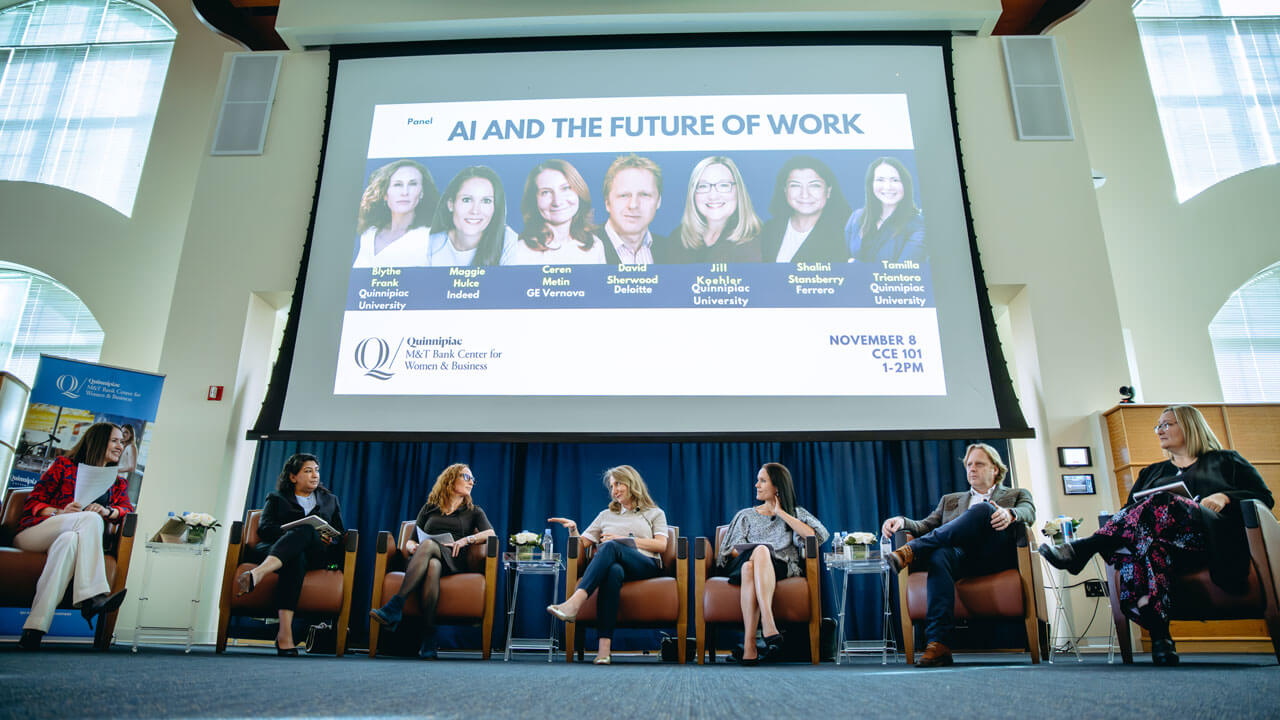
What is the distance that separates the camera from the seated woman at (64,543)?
125 inches

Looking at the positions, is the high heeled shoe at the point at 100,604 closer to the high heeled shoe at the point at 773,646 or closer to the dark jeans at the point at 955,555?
the high heeled shoe at the point at 773,646

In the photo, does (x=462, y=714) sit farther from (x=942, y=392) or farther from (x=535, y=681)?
(x=942, y=392)

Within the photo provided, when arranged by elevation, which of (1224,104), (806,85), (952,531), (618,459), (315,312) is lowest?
(952,531)

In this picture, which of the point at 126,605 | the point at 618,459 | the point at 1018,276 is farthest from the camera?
the point at 618,459

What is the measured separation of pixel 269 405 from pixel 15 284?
348cm

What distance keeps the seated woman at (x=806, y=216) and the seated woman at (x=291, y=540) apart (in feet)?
9.00

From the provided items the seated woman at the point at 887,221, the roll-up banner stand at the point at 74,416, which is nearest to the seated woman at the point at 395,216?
the roll-up banner stand at the point at 74,416

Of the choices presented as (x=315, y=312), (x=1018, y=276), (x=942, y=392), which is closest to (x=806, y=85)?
(x=1018, y=276)

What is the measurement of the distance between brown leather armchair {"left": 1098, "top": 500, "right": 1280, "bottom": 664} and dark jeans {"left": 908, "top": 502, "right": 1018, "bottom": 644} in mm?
654

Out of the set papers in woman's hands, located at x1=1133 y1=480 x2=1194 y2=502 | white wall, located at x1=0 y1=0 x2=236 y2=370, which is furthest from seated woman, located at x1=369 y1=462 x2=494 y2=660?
white wall, located at x1=0 y1=0 x2=236 y2=370

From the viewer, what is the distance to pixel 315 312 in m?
4.74

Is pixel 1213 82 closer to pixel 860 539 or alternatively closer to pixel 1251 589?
pixel 1251 589

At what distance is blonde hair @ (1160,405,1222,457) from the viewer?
3.13m

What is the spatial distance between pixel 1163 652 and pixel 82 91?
8461 millimetres
